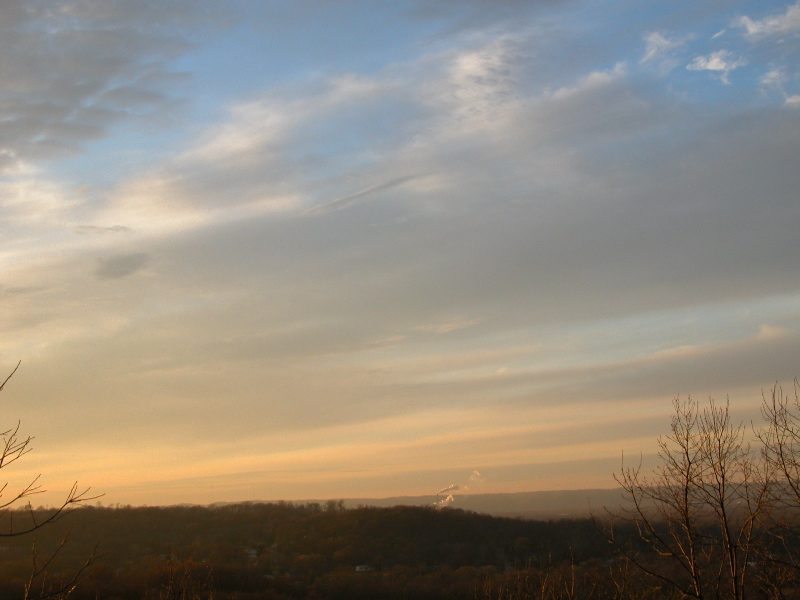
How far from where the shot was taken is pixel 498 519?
7775cm

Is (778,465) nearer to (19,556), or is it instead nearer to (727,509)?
(727,509)

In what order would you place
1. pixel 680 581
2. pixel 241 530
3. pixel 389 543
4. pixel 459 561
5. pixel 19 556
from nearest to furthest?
pixel 680 581, pixel 19 556, pixel 459 561, pixel 389 543, pixel 241 530

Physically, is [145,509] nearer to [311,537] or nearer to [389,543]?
[311,537]

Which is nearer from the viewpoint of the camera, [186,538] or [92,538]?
[92,538]

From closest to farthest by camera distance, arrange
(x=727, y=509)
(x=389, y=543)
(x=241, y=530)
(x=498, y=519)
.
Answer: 1. (x=727, y=509)
2. (x=389, y=543)
3. (x=241, y=530)
4. (x=498, y=519)

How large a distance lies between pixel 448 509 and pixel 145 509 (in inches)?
1511

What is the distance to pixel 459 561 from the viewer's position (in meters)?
61.2

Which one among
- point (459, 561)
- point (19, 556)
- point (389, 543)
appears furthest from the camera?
point (389, 543)

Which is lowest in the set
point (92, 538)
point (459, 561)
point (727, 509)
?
point (459, 561)

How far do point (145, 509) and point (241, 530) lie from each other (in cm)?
1611

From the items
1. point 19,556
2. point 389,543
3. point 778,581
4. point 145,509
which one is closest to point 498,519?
point 389,543

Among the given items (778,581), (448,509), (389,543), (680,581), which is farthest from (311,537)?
(778,581)

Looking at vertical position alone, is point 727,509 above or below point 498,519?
above

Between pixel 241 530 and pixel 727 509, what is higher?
pixel 727 509
